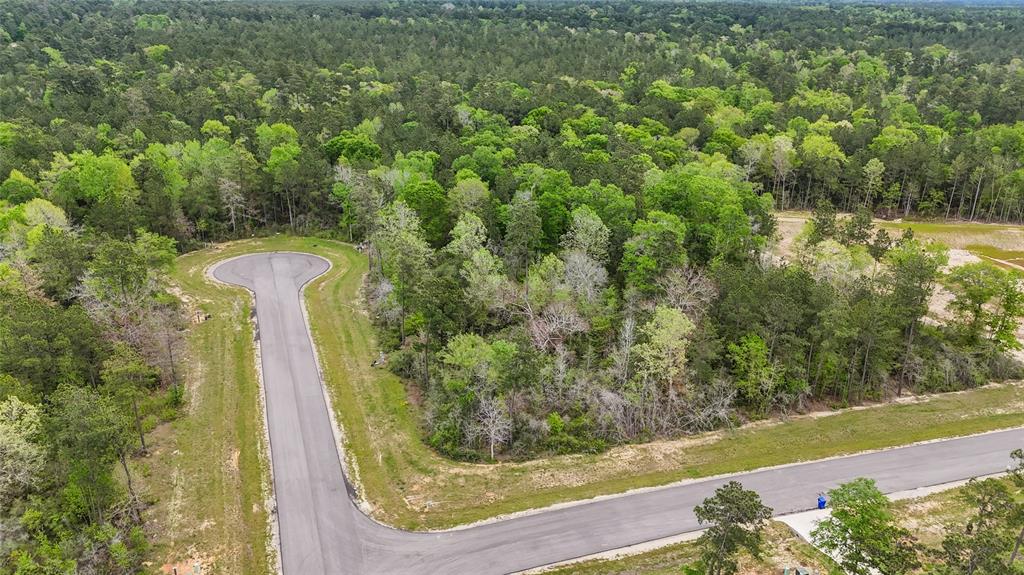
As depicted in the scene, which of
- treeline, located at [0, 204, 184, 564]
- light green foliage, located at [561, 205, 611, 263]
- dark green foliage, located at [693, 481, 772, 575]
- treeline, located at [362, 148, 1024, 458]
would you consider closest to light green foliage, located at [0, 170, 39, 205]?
treeline, located at [0, 204, 184, 564]

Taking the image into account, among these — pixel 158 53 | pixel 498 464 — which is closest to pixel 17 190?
pixel 498 464

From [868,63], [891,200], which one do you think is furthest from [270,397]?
[868,63]

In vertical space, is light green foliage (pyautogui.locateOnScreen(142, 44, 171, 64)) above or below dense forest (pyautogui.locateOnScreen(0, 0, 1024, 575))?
above

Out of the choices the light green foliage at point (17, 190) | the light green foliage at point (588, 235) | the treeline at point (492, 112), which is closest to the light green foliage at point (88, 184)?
the treeline at point (492, 112)

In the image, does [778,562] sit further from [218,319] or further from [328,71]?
[328,71]

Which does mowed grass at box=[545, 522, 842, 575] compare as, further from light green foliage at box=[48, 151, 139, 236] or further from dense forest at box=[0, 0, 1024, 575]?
light green foliage at box=[48, 151, 139, 236]

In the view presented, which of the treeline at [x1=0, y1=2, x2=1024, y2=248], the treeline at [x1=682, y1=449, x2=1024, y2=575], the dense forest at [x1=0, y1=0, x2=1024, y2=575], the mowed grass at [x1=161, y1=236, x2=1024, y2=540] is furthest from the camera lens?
the treeline at [x1=0, y1=2, x2=1024, y2=248]
